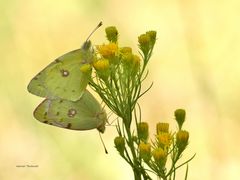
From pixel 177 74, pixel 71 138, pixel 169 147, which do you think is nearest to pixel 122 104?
pixel 169 147

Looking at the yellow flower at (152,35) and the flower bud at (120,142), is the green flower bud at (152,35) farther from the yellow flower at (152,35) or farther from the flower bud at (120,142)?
the flower bud at (120,142)

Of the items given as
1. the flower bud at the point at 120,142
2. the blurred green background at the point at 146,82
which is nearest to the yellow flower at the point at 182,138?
the flower bud at the point at 120,142

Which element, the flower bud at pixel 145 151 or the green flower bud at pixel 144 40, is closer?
the flower bud at pixel 145 151

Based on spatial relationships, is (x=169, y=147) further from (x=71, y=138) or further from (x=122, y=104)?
(x=71, y=138)

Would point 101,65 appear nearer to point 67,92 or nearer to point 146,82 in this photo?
point 67,92

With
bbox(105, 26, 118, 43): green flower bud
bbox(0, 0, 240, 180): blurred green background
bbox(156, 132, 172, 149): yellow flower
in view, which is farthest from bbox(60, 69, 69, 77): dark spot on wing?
bbox(0, 0, 240, 180): blurred green background

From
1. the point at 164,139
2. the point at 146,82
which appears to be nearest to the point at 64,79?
the point at 164,139

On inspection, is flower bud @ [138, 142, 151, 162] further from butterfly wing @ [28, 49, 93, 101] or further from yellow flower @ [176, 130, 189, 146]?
butterfly wing @ [28, 49, 93, 101]

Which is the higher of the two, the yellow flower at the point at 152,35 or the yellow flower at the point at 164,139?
the yellow flower at the point at 152,35

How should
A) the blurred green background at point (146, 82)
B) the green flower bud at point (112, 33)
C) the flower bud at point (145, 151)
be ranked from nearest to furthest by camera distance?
1. the flower bud at point (145, 151)
2. the green flower bud at point (112, 33)
3. the blurred green background at point (146, 82)
